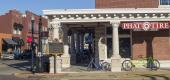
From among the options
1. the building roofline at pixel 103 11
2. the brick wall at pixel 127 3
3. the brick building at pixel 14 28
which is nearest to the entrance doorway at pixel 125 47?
the brick wall at pixel 127 3

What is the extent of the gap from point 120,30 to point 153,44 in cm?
276

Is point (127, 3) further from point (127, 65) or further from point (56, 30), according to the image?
point (56, 30)

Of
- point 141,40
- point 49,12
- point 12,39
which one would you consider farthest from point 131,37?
point 12,39

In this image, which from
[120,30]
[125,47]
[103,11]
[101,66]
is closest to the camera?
[103,11]

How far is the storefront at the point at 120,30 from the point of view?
1335 inches

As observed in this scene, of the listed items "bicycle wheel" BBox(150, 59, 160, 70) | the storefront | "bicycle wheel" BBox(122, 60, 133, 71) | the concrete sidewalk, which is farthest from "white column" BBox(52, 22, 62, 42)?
"bicycle wheel" BBox(150, 59, 160, 70)

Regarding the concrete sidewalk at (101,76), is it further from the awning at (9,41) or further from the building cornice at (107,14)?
the awning at (9,41)

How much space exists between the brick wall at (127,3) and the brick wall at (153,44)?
2.37m

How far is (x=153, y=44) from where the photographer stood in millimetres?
36812

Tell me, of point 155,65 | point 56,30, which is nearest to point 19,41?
point 56,30

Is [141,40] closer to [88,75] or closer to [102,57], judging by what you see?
Answer: [102,57]

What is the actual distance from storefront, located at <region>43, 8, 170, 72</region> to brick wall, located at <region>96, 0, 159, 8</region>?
1852 mm

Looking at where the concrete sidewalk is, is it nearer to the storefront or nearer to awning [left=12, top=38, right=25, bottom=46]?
the storefront

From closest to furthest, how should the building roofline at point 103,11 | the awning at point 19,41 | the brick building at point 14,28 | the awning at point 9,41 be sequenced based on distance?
the building roofline at point 103,11 < the awning at point 9,41 < the brick building at point 14,28 < the awning at point 19,41
